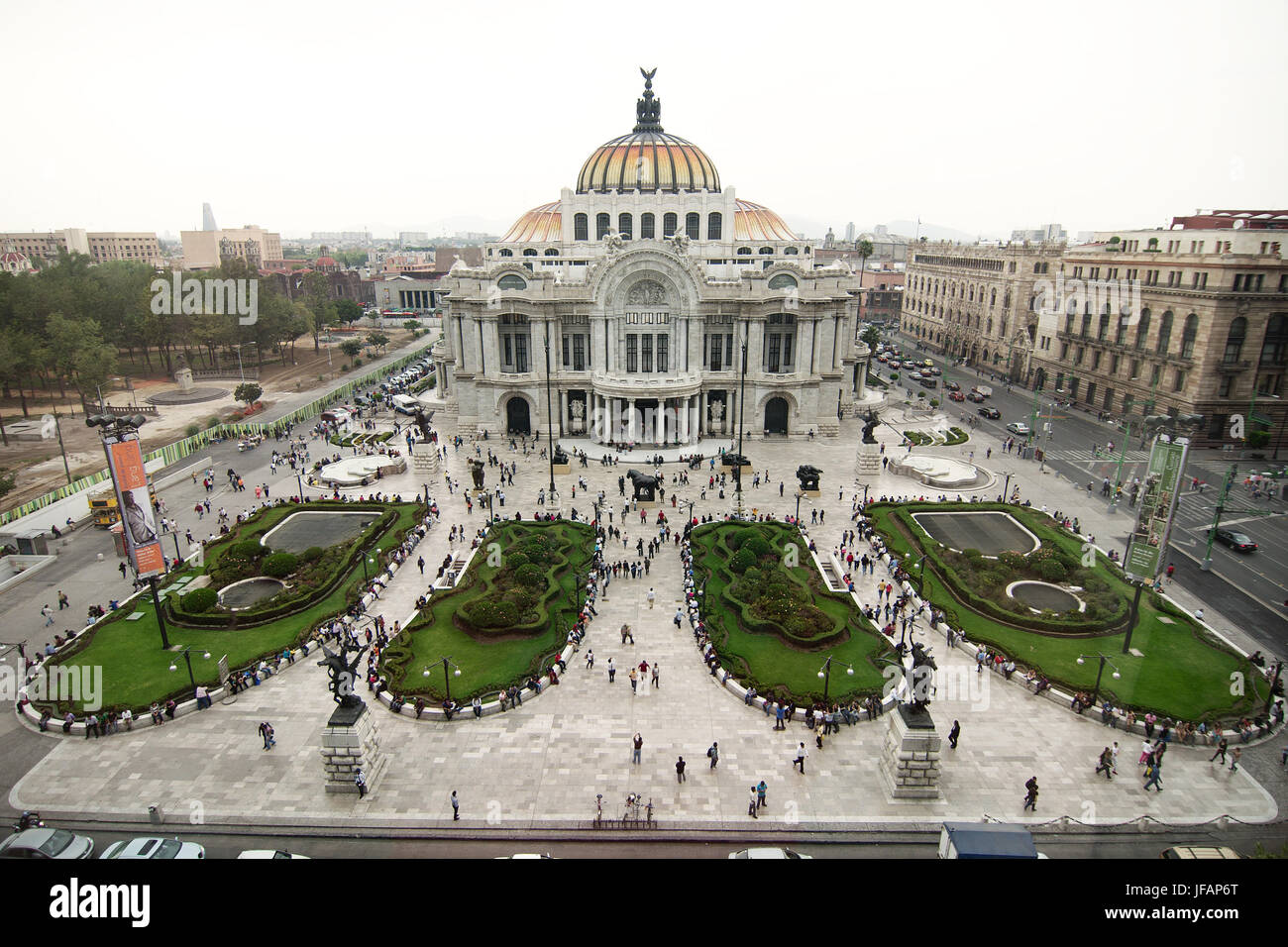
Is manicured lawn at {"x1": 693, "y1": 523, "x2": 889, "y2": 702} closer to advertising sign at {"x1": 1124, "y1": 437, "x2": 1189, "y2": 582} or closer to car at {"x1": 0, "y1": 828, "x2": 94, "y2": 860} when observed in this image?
advertising sign at {"x1": 1124, "y1": 437, "x2": 1189, "y2": 582}

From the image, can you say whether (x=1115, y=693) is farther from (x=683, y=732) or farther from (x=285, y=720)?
(x=285, y=720)

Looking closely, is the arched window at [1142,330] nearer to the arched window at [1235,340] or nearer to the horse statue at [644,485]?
the arched window at [1235,340]

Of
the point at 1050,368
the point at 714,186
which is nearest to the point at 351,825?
the point at 714,186

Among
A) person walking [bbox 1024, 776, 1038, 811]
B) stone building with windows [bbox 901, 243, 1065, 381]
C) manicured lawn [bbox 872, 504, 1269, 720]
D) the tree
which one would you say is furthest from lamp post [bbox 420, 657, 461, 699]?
stone building with windows [bbox 901, 243, 1065, 381]

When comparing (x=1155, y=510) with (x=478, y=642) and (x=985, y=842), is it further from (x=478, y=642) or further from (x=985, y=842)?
(x=478, y=642)

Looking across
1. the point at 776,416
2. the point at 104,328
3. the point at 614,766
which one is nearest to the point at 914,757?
the point at 614,766

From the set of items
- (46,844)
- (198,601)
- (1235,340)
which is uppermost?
(1235,340)

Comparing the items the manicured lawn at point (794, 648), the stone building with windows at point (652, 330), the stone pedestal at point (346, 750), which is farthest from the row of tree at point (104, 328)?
the manicured lawn at point (794, 648)

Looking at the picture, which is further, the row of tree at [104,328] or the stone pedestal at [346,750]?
the row of tree at [104,328]
